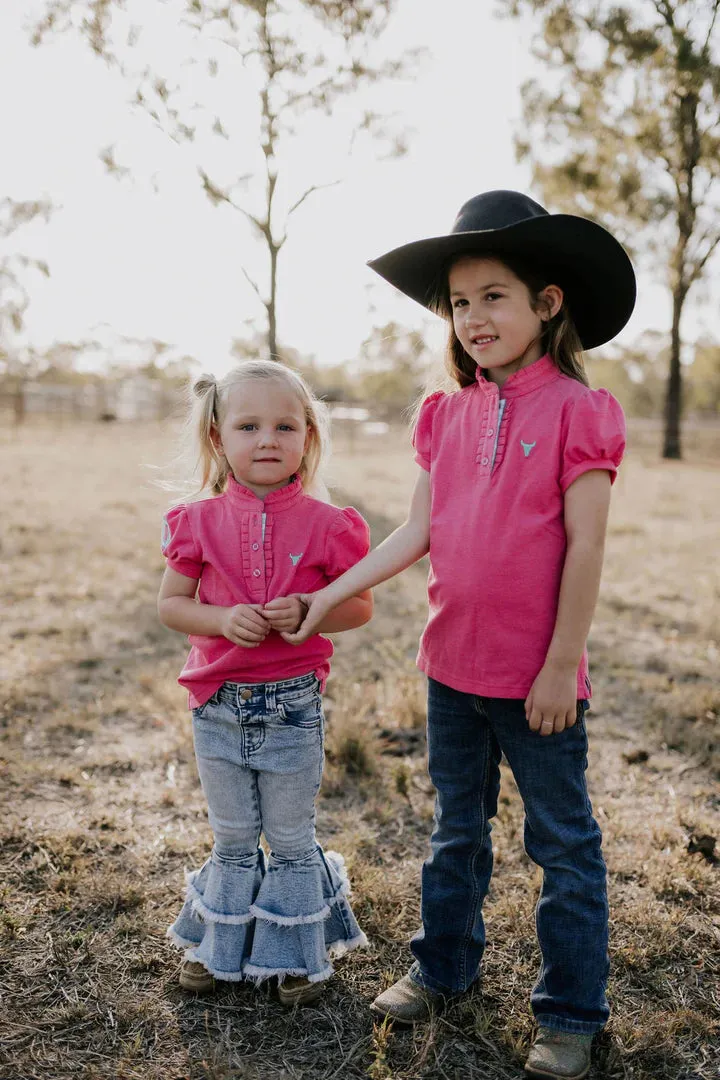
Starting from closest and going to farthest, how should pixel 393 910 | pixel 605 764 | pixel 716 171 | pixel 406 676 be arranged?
pixel 393 910
pixel 605 764
pixel 406 676
pixel 716 171

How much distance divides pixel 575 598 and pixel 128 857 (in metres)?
1.81

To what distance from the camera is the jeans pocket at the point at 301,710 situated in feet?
6.85

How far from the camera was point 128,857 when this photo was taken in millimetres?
2801

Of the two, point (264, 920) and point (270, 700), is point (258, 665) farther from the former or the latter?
point (264, 920)

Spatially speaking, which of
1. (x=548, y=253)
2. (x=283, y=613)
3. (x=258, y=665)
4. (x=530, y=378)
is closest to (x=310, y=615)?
(x=283, y=613)

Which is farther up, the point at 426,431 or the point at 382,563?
the point at 426,431

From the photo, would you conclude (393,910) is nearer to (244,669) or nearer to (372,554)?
(244,669)

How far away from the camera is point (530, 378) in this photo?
6.36 feet

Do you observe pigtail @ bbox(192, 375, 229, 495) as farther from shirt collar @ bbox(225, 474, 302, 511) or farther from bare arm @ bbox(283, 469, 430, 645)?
bare arm @ bbox(283, 469, 430, 645)

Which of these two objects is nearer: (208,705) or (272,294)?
(208,705)

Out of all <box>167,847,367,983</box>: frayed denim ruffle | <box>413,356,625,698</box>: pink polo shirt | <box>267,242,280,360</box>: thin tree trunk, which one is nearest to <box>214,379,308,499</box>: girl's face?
<box>413,356,625,698</box>: pink polo shirt

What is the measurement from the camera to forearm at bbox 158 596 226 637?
2.04 m

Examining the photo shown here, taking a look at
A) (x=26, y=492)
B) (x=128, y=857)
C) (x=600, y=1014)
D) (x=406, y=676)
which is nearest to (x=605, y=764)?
(x=406, y=676)

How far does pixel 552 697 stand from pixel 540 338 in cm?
83
